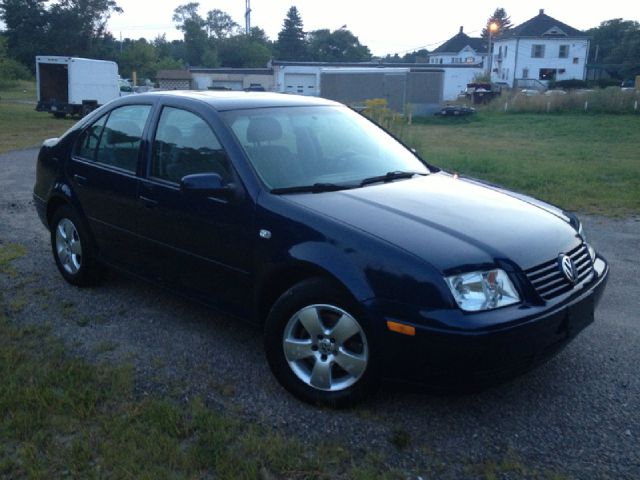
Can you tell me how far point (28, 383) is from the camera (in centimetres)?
362

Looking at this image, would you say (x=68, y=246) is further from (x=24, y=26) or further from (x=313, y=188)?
(x=24, y=26)

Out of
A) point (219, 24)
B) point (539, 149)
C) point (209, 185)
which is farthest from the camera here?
point (219, 24)

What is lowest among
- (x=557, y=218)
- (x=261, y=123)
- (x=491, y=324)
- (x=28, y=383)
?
(x=28, y=383)

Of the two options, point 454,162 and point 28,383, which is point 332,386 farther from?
point 454,162

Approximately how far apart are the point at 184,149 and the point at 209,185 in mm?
647

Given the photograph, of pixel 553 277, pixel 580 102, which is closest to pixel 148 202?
pixel 553 277

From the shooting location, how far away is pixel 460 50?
95688 millimetres

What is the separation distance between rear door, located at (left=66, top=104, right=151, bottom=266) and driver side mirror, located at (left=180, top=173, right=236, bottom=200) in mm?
892

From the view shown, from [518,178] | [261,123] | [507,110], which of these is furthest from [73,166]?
[507,110]

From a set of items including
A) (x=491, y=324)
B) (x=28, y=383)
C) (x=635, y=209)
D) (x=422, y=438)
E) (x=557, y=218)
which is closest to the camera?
(x=491, y=324)

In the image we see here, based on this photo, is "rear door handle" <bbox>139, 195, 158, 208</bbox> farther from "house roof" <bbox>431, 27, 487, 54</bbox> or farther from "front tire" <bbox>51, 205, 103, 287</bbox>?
"house roof" <bbox>431, 27, 487, 54</bbox>

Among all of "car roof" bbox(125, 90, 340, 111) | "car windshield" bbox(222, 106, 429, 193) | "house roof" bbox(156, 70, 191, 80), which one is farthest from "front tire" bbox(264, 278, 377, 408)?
"house roof" bbox(156, 70, 191, 80)

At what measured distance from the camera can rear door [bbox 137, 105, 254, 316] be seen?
3.81m

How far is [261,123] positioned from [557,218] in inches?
76.3
